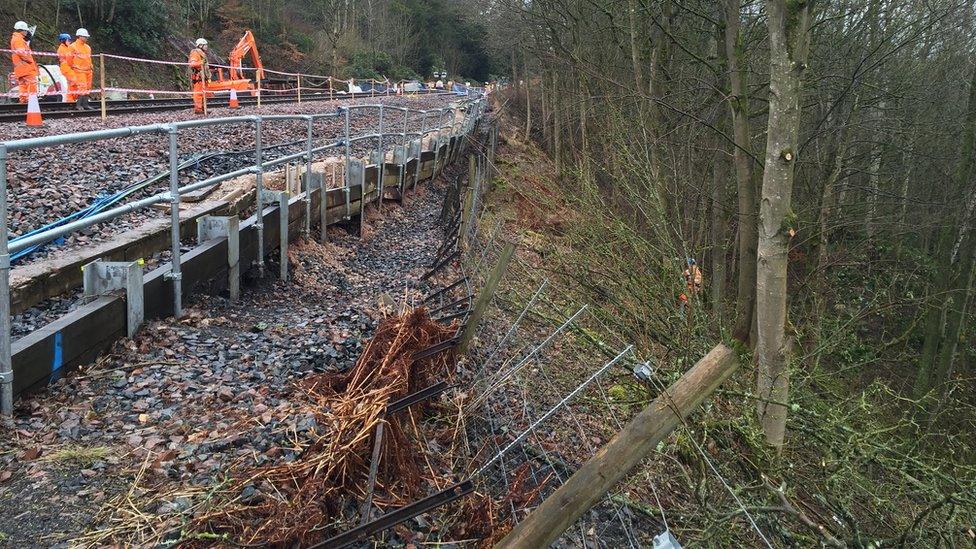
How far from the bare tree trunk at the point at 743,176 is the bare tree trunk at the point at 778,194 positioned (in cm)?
267

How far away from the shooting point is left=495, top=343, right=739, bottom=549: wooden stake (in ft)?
9.16

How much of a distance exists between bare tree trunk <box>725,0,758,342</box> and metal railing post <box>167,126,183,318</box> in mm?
5944

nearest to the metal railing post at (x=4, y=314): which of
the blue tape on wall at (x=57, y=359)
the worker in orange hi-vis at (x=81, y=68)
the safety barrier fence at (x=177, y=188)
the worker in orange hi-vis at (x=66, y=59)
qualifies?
the safety barrier fence at (x=177, y=188)

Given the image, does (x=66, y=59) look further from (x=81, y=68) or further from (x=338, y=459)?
(x=338, y=459)

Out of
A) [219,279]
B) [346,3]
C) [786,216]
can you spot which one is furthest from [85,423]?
[346,3]

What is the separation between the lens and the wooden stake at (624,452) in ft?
Answer: 9.16

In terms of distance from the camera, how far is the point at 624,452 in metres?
2.84

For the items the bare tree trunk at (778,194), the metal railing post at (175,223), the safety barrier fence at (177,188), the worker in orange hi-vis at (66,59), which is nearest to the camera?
the safety barrier fence at (177,188)

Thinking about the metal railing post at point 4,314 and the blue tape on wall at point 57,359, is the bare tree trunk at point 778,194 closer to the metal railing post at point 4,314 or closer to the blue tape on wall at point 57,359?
the blue tape on wall at point 57,359

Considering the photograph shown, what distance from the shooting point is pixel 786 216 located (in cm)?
559

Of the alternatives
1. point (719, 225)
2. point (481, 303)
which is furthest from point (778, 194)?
point (719, 225)

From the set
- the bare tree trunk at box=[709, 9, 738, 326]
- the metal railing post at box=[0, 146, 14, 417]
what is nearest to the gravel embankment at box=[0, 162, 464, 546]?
the metal railing post at box=[0, 146, 14, 417]

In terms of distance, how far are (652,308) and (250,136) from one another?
347 inches

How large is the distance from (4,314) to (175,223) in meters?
1.64
